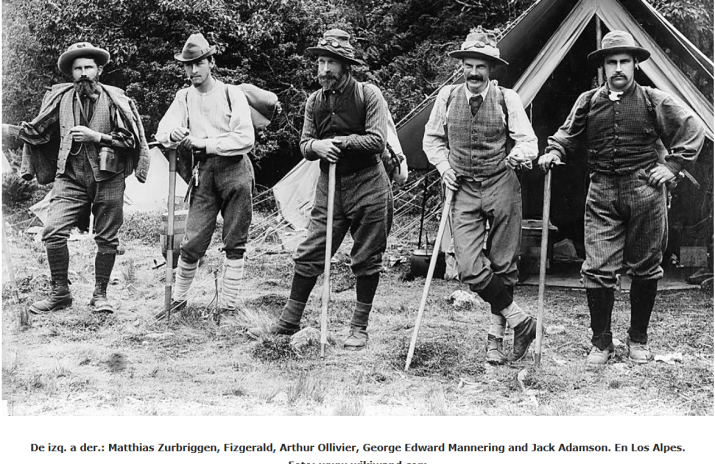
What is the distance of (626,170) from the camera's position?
4168 mm

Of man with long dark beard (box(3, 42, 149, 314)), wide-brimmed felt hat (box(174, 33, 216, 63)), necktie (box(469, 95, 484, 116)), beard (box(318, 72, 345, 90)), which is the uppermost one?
wide-brimmed felt hat (box(174, 33, 216, 63))

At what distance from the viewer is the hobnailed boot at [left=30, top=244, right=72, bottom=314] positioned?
17.0ft

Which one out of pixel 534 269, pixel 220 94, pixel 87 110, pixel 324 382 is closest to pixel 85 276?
pixel 87 110

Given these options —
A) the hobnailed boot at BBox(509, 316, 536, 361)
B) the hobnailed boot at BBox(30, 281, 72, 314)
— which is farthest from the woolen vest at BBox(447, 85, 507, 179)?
the hobnailed boot at BBox(30, 281, 72, 314)

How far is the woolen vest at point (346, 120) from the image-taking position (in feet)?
14.7

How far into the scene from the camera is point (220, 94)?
5.07 m

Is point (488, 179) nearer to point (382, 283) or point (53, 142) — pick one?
point (382, 283)

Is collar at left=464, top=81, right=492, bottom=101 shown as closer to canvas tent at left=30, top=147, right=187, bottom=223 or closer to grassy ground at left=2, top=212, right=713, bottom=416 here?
grassy ground at left=2, top=212, right=713, bottom=416

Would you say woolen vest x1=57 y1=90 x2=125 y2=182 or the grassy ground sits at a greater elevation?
woolen vest x1=57 y1=90 x2=125 y2=182

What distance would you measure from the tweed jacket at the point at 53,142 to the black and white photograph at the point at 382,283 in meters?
0.02

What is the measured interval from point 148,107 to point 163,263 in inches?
179

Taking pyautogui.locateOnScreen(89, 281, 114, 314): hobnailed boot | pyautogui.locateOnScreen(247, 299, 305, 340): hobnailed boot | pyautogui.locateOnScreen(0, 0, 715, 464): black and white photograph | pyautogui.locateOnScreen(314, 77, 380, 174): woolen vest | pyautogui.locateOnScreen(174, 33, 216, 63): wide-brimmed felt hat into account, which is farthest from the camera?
pyautogui.locateOnScreen(89, 281, 114, 314): hobnailed boot

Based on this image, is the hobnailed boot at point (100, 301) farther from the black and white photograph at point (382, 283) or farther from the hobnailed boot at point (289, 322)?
the hobnailed boot at point (289, 322)

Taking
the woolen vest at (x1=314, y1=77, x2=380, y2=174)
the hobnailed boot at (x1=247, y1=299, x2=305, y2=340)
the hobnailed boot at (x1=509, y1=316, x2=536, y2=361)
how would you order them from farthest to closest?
the hobnailed boot at (x1=247, y1=299, x2=305, y2=340), the woolen vest at (x1=314, y1=77, x2=380, y2=174), the hobnailed boot at (x1=509, y1=316, x2=536, y2=361)
